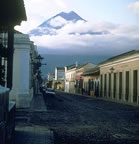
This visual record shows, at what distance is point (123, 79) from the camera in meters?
36.0

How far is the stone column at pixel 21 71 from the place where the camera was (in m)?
18.3

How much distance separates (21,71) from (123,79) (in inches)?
769

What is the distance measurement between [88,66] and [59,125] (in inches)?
2475

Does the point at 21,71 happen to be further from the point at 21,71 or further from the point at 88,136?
the point at 88,136

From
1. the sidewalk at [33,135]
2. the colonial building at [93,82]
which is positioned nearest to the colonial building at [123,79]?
the colonial building at [93,82]

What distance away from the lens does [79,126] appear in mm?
11555

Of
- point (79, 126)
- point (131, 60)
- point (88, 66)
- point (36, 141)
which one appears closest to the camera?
point (36, 141)

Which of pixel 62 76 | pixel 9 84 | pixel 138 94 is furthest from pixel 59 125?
pixel 62 76

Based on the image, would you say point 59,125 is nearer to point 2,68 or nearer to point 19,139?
point 19,139

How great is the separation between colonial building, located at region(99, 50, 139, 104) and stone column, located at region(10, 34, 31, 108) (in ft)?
50.0

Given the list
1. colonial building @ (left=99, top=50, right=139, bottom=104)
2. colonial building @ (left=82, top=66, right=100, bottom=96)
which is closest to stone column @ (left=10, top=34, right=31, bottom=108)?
colonial building @ (left=99, top=50, right=139, bottom=104)

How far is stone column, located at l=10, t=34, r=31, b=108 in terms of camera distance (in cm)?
1830

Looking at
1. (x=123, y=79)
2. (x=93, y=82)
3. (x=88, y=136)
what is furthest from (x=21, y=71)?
(x=93, y=82)

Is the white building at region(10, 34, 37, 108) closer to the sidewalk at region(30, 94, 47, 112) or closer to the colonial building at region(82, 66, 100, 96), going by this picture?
the sidewalk at region(30, 94, 47, 112)
